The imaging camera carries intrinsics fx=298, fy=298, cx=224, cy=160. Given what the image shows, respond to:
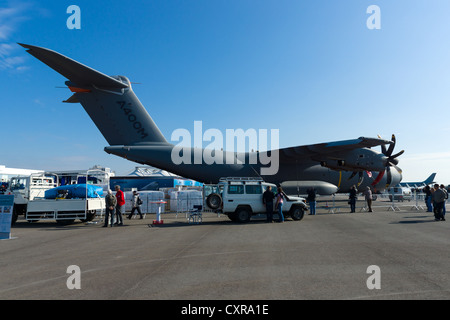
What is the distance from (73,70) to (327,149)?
1743 cm

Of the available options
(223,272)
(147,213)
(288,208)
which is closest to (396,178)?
(288,208)

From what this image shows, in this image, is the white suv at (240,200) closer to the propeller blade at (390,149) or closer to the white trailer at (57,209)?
the white trailer at (57,209)

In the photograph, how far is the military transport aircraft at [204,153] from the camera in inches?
742

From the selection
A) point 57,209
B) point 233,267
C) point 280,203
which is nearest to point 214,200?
point 280,203

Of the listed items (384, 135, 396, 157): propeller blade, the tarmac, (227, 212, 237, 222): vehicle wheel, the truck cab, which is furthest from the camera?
(384, 135, 396, 157): propeller blade

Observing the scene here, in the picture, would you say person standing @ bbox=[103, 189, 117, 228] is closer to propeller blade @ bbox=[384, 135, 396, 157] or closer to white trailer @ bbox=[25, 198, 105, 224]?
white trailer @ bbox=[25, 198, 105, 224]

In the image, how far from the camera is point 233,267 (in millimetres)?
5891

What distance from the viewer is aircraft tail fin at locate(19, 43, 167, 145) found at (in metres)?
18.3

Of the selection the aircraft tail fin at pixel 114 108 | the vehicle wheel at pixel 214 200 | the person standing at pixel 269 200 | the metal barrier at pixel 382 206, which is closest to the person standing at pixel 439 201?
the metal barrier at pixel 382 206

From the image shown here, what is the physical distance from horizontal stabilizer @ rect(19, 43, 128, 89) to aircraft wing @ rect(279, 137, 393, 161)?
12855 millimetres

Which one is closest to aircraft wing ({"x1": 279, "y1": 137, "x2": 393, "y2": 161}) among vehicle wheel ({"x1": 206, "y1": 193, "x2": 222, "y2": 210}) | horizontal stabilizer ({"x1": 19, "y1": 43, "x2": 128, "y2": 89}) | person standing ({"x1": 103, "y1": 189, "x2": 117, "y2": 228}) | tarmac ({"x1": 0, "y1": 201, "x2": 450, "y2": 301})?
vehicle wheel ({"x1": 206, "y1": 193, "x2": 222, "y2": 210})
